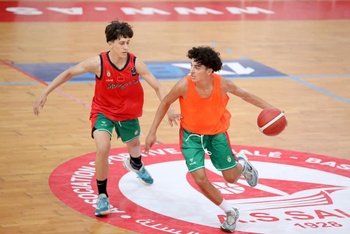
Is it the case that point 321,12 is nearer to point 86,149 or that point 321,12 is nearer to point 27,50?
point 27,50

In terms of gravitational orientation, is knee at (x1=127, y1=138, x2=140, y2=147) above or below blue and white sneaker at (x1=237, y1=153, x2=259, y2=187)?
above

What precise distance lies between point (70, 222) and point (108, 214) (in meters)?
0.37

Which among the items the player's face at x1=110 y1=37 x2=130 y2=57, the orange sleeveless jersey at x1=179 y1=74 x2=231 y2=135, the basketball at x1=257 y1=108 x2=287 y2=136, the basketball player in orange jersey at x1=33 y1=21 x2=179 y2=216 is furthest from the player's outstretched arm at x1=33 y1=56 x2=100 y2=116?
the basketball at x1=257 y1=108 x2=287 y2=136

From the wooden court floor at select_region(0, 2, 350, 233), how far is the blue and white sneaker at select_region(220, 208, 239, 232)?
889 mm

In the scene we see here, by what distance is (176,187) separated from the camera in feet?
27.6

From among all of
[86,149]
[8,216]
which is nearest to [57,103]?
[86,149]

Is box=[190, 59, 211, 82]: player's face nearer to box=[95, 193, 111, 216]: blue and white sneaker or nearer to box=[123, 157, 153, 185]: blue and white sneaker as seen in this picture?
box=[95, 193, 111, 216]: blue and white sneaker

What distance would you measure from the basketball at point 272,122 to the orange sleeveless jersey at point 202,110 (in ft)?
1.35

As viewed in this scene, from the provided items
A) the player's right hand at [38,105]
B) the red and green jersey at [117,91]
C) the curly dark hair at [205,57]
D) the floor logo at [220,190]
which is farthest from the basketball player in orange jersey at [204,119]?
the player's right hand at [38,105]

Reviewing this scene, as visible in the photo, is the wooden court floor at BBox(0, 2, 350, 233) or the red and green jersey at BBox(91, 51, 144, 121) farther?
the wooden court floor at BBox(0, 2, 350, 233)

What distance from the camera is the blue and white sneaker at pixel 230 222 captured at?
7188mm

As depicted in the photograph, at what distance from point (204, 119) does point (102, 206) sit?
1207 mm

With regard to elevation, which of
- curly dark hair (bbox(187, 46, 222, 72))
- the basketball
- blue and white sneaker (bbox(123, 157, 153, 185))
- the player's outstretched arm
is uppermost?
curly dark hair (bbox(187, 46, 222, 72))

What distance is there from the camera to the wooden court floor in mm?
8141
